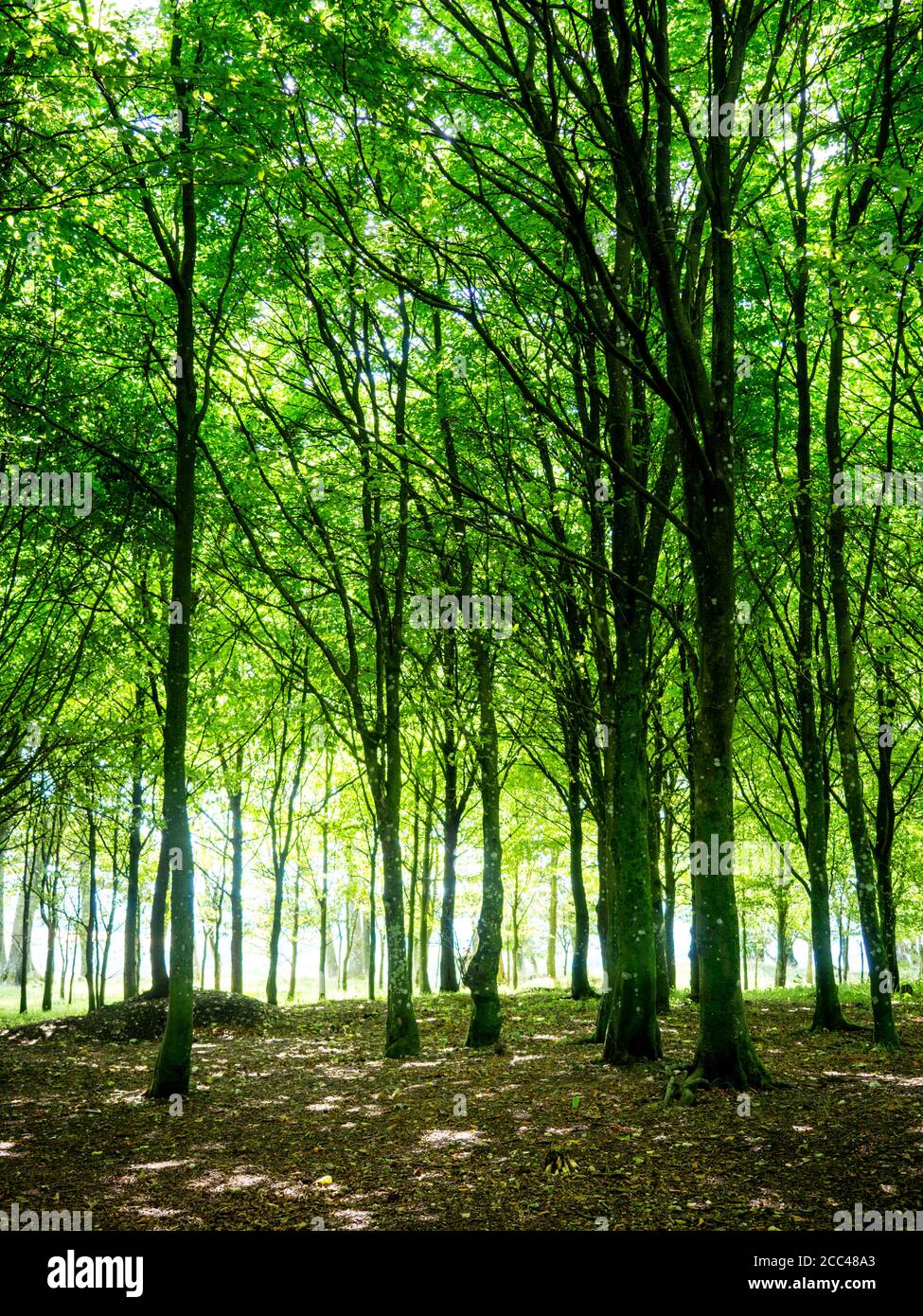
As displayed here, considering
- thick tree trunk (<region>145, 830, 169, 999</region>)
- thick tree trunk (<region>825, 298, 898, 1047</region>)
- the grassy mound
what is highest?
thick tree trunk (<region>825, 298, 898, 1047</region>)

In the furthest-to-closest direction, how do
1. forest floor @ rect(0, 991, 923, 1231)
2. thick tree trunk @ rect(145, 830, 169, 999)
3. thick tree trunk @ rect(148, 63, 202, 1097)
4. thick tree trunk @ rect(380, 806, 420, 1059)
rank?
thick tree trunk @ rect(145, 830, 169, 999), thick tree trunk @ rect(380, 806, 420, 1059), thick tree trunk @ rect(148, 63, 202, 1097), forest floor @ rect(0, 991, 923, 1231)

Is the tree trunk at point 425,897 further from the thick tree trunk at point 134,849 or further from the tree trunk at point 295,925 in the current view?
the thick tree trunk at point 134,849

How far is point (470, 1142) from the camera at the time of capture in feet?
21.6

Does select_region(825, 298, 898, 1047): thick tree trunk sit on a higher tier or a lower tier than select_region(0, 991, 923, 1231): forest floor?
higher

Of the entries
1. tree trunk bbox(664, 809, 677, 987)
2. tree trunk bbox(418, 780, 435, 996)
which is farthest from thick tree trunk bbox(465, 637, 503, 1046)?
tree trunk bbox(664, 809, 677, 987)

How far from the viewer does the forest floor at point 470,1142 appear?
4.91 meters

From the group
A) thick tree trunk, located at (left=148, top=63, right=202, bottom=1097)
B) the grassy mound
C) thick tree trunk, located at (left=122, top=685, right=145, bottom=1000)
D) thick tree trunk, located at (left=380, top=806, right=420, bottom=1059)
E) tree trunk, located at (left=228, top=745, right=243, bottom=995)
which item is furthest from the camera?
tree trunk, located at (left=228, top=745, right=243, bottom=995)

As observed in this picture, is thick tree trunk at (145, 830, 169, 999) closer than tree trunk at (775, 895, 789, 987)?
Yes

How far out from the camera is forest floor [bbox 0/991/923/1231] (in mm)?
4906

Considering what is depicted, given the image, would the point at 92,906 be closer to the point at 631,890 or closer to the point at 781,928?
the point at 631,890

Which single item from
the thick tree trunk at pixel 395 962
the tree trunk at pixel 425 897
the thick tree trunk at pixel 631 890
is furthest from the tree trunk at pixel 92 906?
the thick tree trunk at pixel 631 890

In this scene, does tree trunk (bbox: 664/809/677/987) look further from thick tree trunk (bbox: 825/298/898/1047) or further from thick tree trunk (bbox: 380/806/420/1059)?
thick tree trunk (bbox: 380/806/420/1059)

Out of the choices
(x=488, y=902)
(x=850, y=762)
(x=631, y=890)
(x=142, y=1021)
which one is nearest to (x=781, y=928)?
(x=488, y=902)
